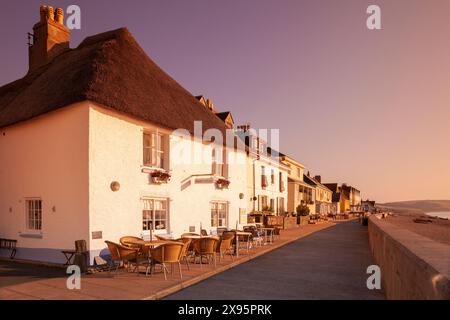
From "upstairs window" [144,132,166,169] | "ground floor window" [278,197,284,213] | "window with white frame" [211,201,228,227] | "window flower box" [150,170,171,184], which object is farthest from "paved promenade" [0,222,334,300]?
"ground floor window" [278,197,284,213]

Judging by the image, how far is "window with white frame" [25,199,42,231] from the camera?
1256 centimetres

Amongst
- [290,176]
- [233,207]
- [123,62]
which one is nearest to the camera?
[123,62]

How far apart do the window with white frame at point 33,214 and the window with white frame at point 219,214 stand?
7702 mm

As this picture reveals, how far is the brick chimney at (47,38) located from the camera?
17.2 metres

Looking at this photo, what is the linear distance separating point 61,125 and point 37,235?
3902 mm

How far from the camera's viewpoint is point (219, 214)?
1819 centimetres

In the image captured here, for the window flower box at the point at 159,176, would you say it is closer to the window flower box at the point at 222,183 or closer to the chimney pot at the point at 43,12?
the window flower box at the point at 222,183

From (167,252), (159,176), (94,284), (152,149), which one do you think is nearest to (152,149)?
(152,149)

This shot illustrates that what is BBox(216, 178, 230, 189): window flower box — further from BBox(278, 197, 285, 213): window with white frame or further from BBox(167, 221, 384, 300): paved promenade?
BBox(278, 197, 285, 213): window with white frame
